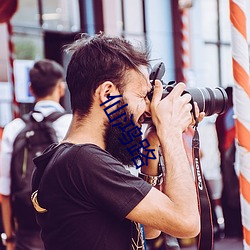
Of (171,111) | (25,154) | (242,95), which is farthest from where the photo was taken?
(25,154)

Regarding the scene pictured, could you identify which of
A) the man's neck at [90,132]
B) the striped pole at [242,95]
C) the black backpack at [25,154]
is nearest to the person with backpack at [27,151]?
the black backpack at [25,154]

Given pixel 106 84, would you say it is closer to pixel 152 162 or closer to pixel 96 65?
pixel 96 65

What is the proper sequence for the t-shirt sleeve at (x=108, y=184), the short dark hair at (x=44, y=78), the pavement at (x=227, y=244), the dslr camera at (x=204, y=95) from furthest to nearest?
1. the pavement at (x=227, y=244)
2. the short dark hair at (x=44, y=78)
3. the dslr camera at (x=204, y=95)
4. the t-shirt sleeve at (x=108, y=184)

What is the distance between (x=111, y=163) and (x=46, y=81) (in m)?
1.64

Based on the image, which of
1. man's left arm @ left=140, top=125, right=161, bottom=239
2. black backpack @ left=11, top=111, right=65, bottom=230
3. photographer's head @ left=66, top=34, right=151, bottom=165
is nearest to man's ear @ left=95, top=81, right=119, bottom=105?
photographer's head @ left=66, top=34, right=151, bottom=165

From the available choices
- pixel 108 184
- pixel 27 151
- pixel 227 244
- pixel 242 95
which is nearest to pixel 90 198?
pixel 108 184

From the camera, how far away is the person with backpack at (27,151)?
2.76 m

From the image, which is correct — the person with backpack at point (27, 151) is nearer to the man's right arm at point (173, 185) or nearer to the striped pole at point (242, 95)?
the striped pole at point (242, 95)

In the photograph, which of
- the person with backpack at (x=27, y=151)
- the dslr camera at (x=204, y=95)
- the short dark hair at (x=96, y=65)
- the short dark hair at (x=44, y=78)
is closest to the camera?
the short dark hair at (x=96, y=65)

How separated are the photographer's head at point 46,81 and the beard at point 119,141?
146 centimetres

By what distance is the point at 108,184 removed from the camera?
1413 mm

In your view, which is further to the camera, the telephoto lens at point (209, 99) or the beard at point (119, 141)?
the telephoto lens at point (209, 99)

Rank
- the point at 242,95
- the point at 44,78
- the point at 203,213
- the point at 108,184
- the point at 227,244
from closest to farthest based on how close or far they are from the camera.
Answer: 1. the point at 108,184
2. the point at 203,213
3. the point at 242,95
4. the point at 44,78
5. the point at 227,244

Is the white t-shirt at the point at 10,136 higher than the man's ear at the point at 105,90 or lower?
lower
